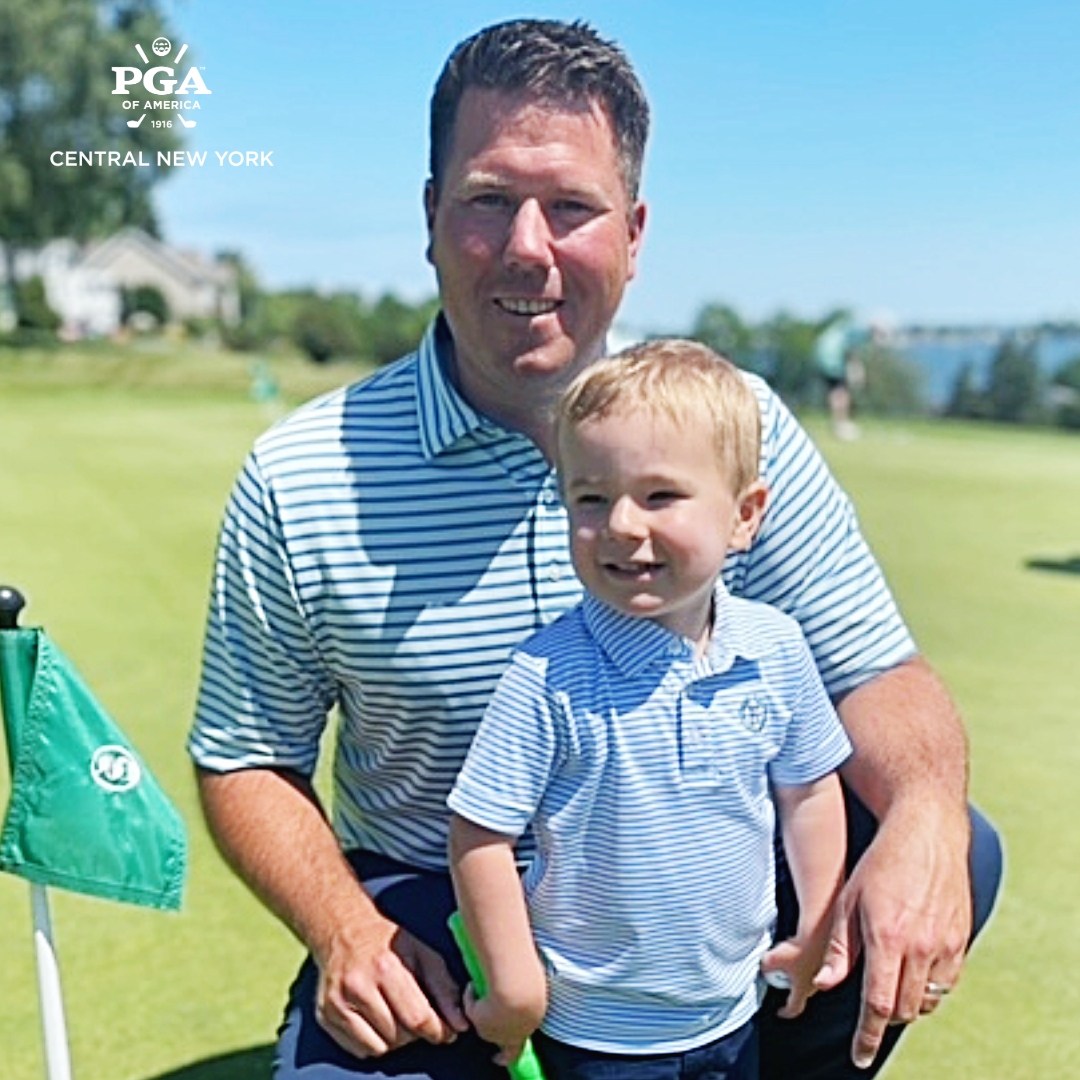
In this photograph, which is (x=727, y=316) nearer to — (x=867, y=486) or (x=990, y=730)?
(x=867, y=486)

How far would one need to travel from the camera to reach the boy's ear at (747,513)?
1963 mm

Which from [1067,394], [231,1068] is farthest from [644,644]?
[1067,394]

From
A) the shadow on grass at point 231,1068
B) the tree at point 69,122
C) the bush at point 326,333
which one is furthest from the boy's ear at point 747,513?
the bush at point 326,333

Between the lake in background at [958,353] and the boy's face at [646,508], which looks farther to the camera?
the lake in background at [958,353]

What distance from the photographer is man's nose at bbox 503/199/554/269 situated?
2.18 metres

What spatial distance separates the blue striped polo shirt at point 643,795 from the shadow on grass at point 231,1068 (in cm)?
106

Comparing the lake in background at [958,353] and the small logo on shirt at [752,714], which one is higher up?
the small logo on shirt at [752,714]

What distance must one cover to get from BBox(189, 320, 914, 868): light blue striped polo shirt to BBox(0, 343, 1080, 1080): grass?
0.91 metres

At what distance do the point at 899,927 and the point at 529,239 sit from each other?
3.24ft

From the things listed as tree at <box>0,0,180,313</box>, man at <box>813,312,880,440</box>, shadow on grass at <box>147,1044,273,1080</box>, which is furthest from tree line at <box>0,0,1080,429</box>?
shadow on grass at <box>147,1044,273,1080</box>

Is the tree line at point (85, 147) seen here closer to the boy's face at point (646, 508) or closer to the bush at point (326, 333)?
the bush at point (326, 333)

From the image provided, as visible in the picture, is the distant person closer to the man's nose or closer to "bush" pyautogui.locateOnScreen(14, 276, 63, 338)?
the man's nose

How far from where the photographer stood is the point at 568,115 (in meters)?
2.19

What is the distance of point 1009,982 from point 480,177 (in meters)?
1.99
